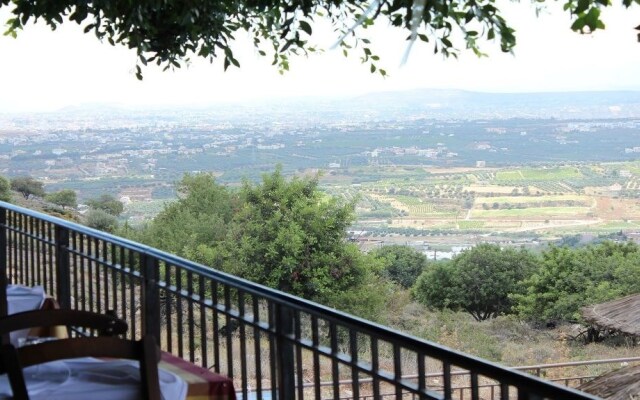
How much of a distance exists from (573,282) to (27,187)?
2506 cm

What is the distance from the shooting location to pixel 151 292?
2.78m

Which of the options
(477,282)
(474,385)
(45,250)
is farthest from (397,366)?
(477,282)

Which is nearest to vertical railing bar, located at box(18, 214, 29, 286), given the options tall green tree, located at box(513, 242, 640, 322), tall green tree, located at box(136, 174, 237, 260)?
tall green tree, located at box(513, 242, 640, 322)

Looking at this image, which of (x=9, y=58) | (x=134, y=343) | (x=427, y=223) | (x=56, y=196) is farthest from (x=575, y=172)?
(x=134, y=343)

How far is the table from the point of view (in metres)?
2.35

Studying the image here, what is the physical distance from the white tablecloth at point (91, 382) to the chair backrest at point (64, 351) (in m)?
0.23

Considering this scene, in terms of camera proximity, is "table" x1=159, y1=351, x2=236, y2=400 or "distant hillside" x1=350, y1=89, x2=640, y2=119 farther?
"distant hillside" x1=350, y1=89, x2=640, y2=119

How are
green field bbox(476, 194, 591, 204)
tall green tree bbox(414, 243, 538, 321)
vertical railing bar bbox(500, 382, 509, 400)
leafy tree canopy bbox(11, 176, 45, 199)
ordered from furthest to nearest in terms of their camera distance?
green field bbox(476, 194, 591, 204)
leafy tree canopy bbox(11, 176, 45, 199)
tall green tree bbox(414, 243, 538, 321)
vertical railing bar bbox(500, 382, 509, 400)

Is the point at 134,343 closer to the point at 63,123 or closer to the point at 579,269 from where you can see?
the point at 579,269

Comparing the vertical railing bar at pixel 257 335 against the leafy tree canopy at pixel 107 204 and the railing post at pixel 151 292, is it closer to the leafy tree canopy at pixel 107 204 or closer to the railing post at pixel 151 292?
the railing post at pixel 151 292

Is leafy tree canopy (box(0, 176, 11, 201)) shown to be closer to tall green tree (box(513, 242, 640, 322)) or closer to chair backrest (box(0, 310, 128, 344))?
tall green tree (box(513, 242, 640, 322))

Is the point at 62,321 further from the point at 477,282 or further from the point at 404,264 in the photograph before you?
the point at 404,264

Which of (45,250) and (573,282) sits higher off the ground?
(45,250)

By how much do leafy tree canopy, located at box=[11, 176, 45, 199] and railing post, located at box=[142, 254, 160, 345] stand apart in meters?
40.2
